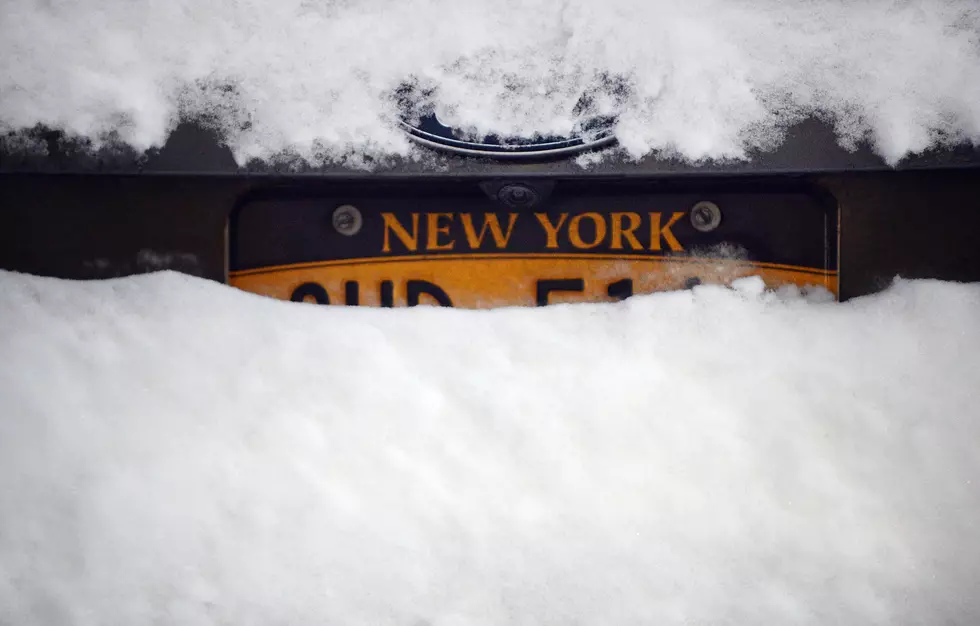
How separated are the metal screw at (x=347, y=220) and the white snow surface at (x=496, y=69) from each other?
0.53 feet

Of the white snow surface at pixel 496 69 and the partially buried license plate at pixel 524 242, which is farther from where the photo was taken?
the partially buried license plate at pixel 524 242

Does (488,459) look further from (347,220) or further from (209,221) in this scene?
(209,221)

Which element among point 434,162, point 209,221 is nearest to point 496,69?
point 434,162

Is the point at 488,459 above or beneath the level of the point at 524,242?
beneath

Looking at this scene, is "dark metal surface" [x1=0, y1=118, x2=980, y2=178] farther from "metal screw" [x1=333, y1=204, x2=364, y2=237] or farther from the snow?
the snow

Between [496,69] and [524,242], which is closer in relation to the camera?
[496,69]

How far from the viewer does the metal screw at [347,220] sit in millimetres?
1457

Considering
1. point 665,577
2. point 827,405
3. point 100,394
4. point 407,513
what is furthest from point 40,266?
point 827,405

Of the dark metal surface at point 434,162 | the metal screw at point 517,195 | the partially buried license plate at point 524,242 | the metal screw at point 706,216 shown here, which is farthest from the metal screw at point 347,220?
the metal screw at point 706,216

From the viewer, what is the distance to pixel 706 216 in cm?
143

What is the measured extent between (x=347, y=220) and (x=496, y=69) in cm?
41

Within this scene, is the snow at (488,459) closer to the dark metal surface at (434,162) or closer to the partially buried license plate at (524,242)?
the partially buried license plate at (524,242)

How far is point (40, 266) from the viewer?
1450mm

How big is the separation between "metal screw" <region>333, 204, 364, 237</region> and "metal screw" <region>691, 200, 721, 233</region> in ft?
2.10
